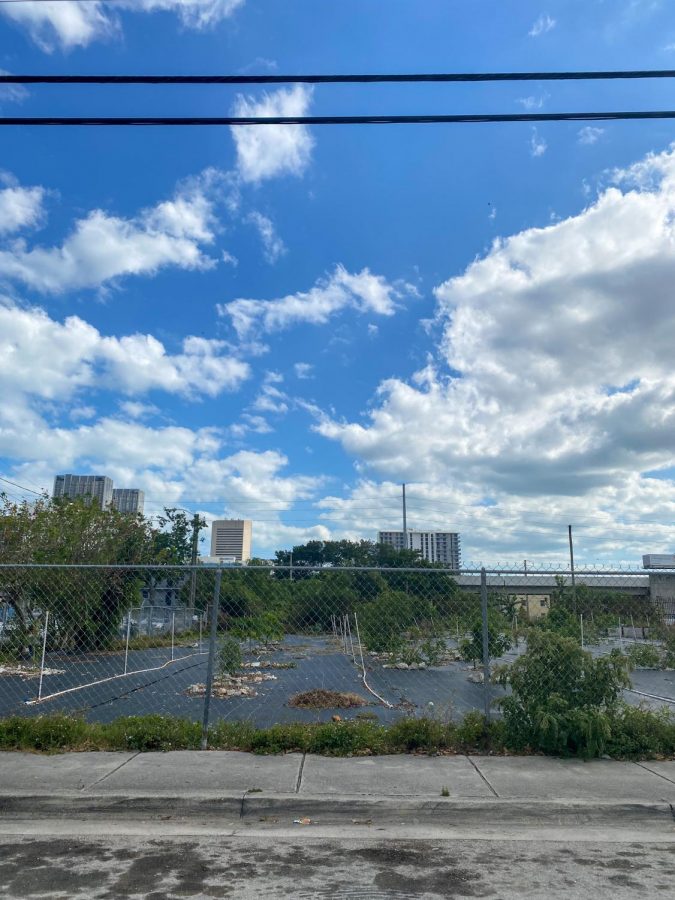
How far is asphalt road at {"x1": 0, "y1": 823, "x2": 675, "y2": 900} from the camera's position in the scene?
4035mm

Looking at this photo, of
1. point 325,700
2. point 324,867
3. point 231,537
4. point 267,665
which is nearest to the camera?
point 324,867

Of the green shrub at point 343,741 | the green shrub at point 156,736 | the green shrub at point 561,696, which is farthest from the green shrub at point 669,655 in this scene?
the green shrub at point 156,736

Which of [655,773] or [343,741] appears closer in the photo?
[655,773]

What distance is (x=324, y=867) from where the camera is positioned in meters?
4.42

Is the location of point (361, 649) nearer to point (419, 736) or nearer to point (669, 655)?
point (669, 655)

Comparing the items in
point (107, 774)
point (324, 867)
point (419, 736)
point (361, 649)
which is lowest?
point (324, 867)

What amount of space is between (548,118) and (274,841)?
688 centimetres

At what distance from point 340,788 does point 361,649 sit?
34.5 feet

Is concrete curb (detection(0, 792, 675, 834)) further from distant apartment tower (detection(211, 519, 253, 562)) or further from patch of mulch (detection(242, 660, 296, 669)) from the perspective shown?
distant apartment tower (detection(211, 519, 253, 562))

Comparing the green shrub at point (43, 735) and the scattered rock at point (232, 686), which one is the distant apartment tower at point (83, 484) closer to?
the scattered rock at point (232, 686)

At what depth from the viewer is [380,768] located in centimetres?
649

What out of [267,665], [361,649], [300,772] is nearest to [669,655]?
[361,649]

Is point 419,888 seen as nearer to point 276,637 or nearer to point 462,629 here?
point 462,629

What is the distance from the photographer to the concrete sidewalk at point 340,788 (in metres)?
5.49
